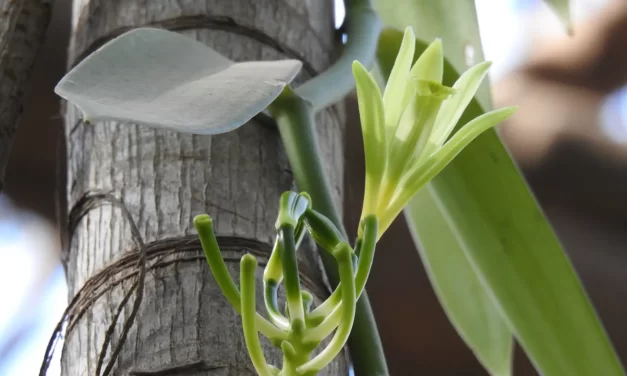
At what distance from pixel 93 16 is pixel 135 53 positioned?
164mm

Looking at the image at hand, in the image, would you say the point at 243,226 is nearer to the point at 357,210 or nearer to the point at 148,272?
the point at 148,272

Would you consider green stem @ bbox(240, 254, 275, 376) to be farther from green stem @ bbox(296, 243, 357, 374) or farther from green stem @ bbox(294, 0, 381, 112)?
green stem @ bbox(294, 0, 381, 112)

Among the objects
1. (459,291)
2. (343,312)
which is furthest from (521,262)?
(343,312)

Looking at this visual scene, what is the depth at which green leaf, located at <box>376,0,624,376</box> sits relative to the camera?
41cm

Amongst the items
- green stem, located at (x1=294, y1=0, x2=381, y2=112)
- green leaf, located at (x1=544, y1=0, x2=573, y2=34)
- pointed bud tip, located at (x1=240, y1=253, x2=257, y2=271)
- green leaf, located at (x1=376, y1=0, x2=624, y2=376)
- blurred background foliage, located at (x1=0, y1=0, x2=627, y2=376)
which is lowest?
pointed bud tip, located at (x1=240, y1=253, x2=257, y2=271)

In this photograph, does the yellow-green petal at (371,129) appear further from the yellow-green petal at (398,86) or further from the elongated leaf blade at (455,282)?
the elongated leaf blade at (455,282)

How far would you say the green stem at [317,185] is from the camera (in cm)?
29

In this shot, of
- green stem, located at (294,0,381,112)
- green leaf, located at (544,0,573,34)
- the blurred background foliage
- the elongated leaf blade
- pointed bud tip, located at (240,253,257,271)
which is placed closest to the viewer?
pointed bud tip, located at (240,253,257,271)

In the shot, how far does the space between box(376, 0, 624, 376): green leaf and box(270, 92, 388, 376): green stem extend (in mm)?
119

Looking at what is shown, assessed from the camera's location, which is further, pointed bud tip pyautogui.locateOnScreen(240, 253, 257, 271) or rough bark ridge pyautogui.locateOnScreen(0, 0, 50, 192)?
rough bark ridge pyautogui.locateOnScreen(0, 0, 50, 192)

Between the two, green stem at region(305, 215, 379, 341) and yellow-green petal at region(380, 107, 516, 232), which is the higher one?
yellow-green petal at region(380, 107, 516, 232)

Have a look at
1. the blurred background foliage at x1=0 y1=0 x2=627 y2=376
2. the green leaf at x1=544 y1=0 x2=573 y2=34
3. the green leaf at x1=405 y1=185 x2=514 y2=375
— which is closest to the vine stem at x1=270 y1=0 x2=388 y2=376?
the green leaf at x1=405 y1=185 x2=514 y2=375

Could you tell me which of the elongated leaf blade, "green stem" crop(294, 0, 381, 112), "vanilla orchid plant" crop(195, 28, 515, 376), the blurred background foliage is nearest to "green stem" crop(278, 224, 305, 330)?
"vanilla orchid plant" crop(195, 28, 515, 376)

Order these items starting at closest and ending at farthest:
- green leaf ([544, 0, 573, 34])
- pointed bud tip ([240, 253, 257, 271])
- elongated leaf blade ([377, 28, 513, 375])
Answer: pointed bud tip ([240, 253, 257, 271]), elongated leaf blade ([377, 28, 513, 375]), green leaf ([544, 0, 573, 34])
